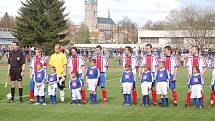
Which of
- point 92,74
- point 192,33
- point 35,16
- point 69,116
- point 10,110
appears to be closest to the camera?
point 69,116

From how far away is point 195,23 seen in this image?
75.4 metres

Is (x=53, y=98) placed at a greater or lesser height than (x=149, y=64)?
lesser

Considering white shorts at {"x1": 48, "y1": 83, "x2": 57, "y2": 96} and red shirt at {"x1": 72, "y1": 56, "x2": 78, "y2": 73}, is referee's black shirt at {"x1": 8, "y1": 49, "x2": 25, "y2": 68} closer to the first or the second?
white shorts at {"x1": 48, "y1": 83, "x2": 57, "y2": 96}

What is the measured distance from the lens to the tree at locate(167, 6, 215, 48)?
2908 inches

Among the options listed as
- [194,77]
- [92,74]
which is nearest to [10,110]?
[92,74]

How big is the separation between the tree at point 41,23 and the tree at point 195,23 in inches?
1106

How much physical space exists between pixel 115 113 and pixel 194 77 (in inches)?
127

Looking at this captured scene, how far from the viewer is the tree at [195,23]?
7388cm

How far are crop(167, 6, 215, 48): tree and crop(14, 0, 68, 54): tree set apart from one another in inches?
1106

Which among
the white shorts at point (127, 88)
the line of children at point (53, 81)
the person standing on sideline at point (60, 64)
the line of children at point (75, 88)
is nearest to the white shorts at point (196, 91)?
the white shorts at point (127, 88)

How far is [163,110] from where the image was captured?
13.3 meters

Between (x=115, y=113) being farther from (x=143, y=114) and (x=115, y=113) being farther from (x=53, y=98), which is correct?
(x=53, y=98)

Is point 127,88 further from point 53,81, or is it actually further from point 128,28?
point 128,28

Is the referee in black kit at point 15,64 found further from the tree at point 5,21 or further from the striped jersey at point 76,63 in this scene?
the tree at point 5,21
